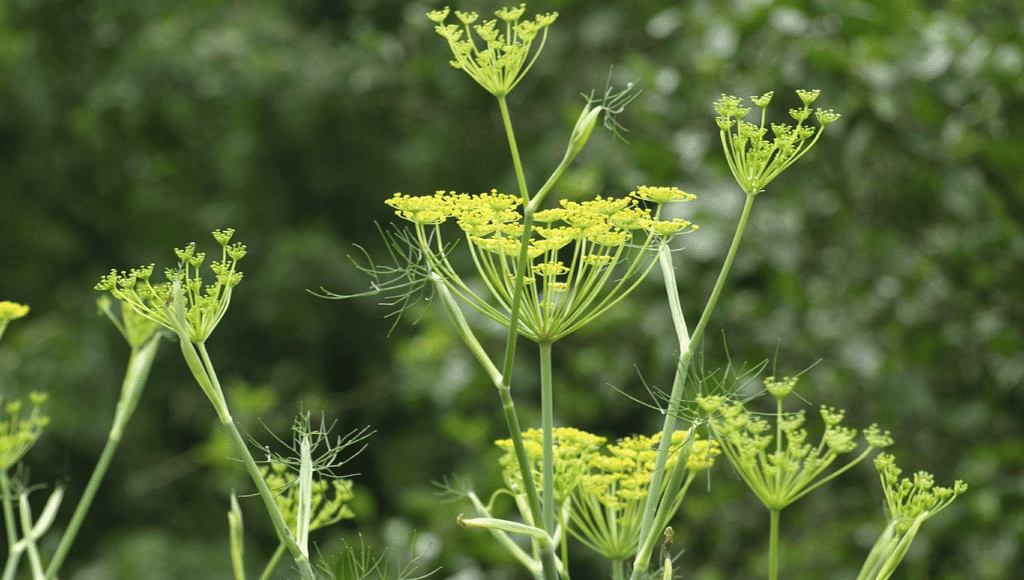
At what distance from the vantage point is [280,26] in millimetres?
4895

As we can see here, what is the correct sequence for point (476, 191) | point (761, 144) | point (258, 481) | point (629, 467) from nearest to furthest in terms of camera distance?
point (258, 481), point (761, 144), point (629, 467), point (476, 191)

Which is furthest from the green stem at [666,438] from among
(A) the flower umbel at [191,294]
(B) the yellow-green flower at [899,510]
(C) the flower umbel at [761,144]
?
(A) the flower umbel at [191,294]

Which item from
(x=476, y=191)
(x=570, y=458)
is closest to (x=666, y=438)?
(x=570, y=458)

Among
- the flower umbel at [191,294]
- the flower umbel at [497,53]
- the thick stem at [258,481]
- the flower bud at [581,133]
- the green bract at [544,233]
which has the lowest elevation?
the thick stem at [258,481]

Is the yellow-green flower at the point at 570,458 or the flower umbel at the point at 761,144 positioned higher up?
the flower umbel at the point at 761,144

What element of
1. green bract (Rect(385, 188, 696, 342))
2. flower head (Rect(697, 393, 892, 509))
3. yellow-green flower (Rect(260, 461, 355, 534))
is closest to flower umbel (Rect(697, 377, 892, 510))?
flower head (Rect(697, 393, 892, 509))

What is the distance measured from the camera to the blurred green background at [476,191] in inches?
92.2

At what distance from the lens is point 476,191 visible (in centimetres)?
424

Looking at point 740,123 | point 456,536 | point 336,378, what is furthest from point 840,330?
point 336,378

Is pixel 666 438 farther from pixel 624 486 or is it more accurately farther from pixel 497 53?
pixel 497 53

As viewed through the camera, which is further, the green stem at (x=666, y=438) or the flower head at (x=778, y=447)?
the flower head at (x=778, y=447)

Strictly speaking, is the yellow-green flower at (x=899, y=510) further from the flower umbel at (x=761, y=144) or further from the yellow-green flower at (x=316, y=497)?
the yellow-green flower at (x=316, y=497)

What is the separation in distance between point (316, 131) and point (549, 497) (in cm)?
443

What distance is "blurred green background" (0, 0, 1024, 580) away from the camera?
234cm
